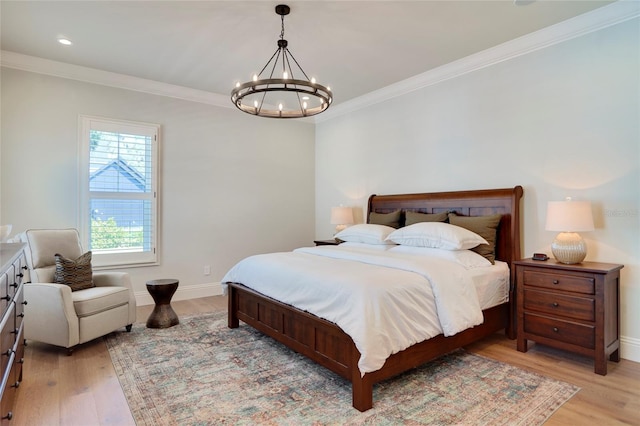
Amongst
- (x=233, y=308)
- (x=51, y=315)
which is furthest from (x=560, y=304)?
(x=51, y=315)

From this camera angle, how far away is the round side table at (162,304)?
3.58 meters

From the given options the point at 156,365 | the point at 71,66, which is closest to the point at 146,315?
the point at 156,365

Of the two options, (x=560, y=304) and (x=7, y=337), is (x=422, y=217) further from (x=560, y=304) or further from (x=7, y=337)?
(x=7, y=337)

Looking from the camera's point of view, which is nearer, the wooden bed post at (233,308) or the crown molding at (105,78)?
the wooden bed post at (233,308)

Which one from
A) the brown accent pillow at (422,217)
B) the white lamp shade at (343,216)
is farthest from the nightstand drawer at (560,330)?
the white lamp shade at (343,216)

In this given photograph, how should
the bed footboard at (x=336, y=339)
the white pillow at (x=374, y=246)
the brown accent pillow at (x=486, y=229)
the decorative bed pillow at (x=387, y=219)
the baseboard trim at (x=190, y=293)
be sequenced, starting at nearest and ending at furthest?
1. the bed footboard at (x=336, y=339)
2. the brown accent pillow at (x=486, y=229)
3. the white pillow at (x=374, y=246)
4. the decorative bed pillow at (x=387, y=219)
5. the baseboard trim at (x=190, y=293)

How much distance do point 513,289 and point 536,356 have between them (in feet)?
1.98

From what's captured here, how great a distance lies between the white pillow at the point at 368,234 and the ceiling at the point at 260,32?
184cm

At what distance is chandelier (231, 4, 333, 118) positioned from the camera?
2672 millimetres

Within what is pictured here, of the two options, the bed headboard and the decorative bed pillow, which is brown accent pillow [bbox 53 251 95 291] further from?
the bed headboard

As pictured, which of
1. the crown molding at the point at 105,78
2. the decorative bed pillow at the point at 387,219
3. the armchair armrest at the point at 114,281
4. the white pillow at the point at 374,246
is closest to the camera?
the armchair armrest at the point at 114,281

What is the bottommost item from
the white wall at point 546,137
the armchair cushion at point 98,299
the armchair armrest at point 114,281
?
the armchair cushion at point 98,299

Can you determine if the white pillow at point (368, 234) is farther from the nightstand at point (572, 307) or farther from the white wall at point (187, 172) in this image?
the white wall at point (187, 172)

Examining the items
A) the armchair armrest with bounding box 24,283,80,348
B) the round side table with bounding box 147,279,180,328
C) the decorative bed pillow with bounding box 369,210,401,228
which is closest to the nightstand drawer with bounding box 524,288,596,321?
the decorative bed pillow with bounding box 369,210,401,228
